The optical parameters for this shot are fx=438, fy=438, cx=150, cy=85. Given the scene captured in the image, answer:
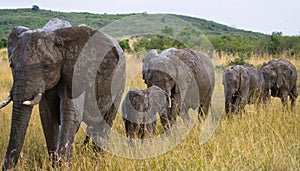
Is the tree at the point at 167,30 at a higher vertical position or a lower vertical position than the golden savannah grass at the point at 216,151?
higher

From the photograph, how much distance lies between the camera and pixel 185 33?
1153cm

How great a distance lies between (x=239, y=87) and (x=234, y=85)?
256 millimetres

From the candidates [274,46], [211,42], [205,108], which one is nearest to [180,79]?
[205,108]

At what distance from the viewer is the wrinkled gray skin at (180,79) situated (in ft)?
22.7

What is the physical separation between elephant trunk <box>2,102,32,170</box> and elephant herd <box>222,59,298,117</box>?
4.51 meters

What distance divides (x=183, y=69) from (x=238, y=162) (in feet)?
9.71

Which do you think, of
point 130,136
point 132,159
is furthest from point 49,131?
point 130,136

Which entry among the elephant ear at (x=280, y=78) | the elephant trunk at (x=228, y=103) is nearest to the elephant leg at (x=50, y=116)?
the elephant trunk at (x=228, y=103)

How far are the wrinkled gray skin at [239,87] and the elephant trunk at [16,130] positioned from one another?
4508 millimetres

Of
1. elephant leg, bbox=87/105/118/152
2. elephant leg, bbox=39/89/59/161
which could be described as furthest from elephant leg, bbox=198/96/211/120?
elephant leg, bbox=39/89/59/161

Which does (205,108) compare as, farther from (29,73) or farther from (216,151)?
(29,73)

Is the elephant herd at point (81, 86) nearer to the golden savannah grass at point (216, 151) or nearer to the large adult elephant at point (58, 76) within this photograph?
the large adult elephant at point (58, 76)

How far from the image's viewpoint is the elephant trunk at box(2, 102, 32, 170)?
4.32 meters

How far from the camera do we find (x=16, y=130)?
4395 mm
